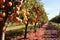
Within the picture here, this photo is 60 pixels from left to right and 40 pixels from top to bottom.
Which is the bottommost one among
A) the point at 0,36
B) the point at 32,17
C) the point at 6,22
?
the point at 0,36

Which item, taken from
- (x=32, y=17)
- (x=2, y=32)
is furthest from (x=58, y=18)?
(x=2, y=32)

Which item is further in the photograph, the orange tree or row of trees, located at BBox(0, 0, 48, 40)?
row of trees, located at BBox(0, 0, 48, 40)

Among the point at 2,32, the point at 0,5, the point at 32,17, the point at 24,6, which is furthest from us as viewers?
the point at 32,17

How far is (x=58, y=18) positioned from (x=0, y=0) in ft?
334

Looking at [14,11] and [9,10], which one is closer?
[14,11]

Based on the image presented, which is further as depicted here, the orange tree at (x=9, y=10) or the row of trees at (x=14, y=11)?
the row of trees at (x=14, y=11)

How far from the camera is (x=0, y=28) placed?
8.60m

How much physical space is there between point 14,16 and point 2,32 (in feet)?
10.5

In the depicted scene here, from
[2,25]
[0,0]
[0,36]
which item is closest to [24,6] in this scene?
[2,25]

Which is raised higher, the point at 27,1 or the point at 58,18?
the point at 58,18

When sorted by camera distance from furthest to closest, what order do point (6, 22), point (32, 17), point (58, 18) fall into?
point (58, 18) < point (32, 17) < point (6, 22)

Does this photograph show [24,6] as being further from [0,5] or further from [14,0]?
[0,5]

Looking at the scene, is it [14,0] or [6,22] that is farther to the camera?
[6,22]

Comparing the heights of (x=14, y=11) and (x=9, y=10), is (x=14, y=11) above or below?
below
